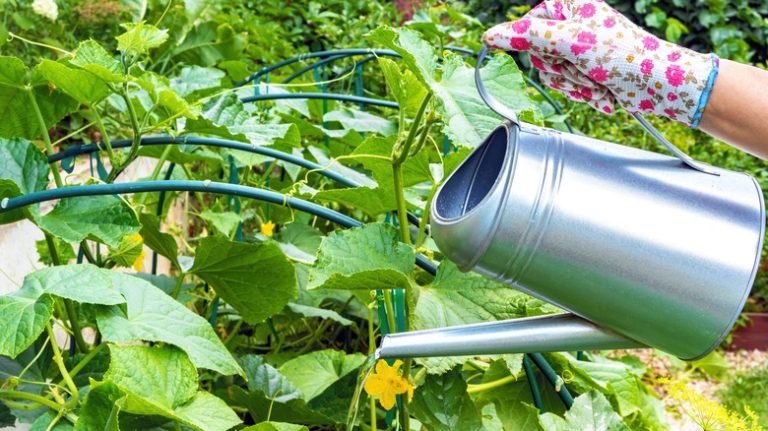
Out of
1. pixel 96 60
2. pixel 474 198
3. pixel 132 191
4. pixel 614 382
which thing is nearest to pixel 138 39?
pixel 96 60

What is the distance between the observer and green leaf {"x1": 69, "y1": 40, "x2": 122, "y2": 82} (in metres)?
0.96

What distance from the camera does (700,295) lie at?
0.64m

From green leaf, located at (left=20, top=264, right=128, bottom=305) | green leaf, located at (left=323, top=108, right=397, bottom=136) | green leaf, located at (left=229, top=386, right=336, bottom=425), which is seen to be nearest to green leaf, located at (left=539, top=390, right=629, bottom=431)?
green leaf, located at (left=229, top=386, right=336, bottom=425)

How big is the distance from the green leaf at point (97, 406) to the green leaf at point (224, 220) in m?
0.53

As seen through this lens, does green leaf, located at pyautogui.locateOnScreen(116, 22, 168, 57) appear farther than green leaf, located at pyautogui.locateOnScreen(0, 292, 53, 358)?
Yes

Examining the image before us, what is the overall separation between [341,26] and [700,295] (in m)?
3.15

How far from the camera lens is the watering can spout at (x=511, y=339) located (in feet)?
2.20

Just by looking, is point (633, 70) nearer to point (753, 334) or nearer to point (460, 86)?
point (460, 86)

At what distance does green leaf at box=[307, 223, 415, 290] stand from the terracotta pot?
2.97 m

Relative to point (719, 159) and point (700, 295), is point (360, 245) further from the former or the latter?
point (719, 159)

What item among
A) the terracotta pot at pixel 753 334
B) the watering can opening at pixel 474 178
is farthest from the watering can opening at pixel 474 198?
the terracotta pot at pixel 753 334

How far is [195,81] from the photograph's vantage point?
4.70 feet

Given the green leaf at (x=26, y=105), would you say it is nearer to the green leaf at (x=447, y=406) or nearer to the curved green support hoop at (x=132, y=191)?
the curved green support hoop at (x=132, y=191)

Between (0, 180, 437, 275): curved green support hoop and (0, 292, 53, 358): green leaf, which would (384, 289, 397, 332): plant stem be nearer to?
(0, 180, 437, 275): curved green support hoop
